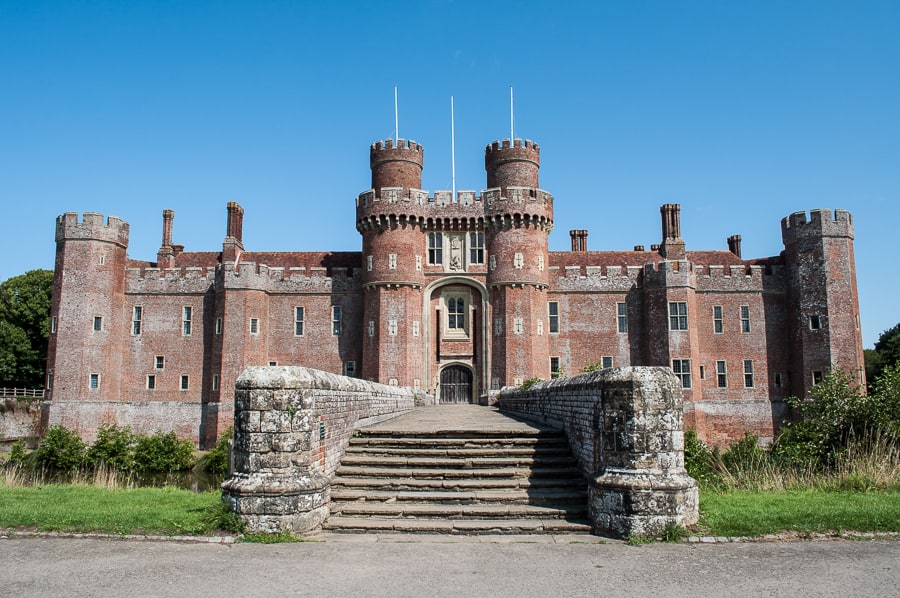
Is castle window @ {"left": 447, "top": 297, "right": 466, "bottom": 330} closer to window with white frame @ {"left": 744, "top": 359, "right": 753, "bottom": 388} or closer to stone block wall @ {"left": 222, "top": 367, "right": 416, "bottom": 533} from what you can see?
window with white frame @ {"left": 744, "top": 359, "right": 753, "bottom": 388}

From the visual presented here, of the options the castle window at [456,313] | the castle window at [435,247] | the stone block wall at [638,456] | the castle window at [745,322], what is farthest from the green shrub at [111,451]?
the castle window at [745,322]

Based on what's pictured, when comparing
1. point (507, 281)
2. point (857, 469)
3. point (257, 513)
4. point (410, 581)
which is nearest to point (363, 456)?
point (257, 513)

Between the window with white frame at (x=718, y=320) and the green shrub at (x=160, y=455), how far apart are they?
93.9 ft

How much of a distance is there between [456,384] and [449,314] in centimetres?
383

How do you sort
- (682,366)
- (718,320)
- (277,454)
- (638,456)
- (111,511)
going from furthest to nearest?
1. (718,320)
2. (682,366)
3. (111,511)
4. (277,454)
5. (638,456)

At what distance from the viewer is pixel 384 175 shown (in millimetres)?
41469

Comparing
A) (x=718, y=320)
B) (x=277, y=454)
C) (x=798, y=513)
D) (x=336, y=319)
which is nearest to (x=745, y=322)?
(x=718, y=320)

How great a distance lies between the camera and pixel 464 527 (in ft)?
34.2

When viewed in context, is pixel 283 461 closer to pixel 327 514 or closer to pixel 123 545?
pixel 327 514

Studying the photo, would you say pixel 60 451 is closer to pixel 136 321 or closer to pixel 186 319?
pixel 136 321

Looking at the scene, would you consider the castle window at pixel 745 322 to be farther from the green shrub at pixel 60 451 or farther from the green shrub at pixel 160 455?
the green shrub at pixel 60 451

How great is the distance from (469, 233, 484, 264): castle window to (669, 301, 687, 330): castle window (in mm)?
10610

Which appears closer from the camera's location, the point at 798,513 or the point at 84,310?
the point at 798,513

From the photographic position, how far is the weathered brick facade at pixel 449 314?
39.3 meters
